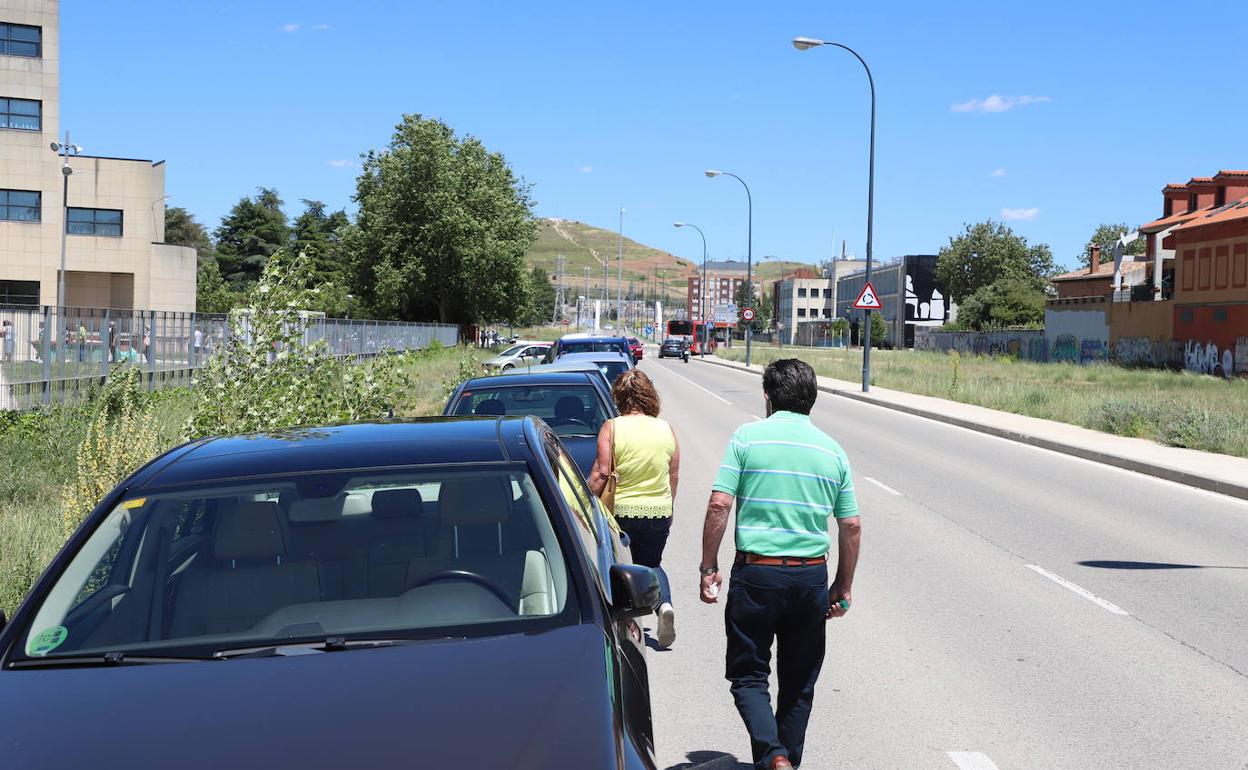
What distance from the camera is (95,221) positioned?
60.5 m

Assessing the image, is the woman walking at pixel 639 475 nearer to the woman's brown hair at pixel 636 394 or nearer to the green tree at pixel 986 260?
the woman's brown hair at pixel 636 394

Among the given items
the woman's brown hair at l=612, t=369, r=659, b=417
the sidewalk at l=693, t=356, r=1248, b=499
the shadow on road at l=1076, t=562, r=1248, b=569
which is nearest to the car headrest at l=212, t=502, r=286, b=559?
the woman's brown hair at l=612, t=369, r=659, b=417

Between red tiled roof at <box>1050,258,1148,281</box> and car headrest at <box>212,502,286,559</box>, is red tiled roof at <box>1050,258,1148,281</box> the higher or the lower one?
the higher one

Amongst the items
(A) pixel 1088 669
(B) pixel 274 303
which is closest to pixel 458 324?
(B) pixel 274 303

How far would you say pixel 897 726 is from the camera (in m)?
5.98

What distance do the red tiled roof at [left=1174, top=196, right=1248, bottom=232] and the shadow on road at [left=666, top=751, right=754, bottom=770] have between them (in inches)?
1778

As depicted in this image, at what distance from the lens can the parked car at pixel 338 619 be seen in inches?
125

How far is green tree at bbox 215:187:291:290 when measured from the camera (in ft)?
356

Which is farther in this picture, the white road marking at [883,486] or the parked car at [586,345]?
the parked car at [586,345]

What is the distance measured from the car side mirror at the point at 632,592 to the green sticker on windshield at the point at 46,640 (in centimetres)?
173

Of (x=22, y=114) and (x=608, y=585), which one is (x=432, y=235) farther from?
(x=608, y=585)

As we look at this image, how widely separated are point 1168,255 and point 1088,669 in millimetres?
52652

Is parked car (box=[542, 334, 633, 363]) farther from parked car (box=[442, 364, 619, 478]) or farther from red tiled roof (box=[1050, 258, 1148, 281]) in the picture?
red tiled roof (box=[1050, 258, 1148, 281])

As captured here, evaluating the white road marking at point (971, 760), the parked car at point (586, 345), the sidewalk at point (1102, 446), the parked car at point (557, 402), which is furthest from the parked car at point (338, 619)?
the parked car at point (586, 345)
